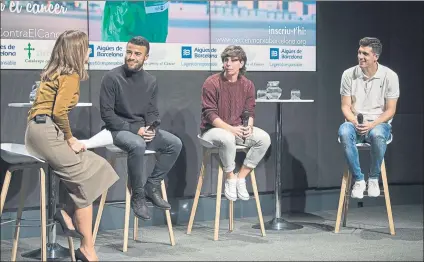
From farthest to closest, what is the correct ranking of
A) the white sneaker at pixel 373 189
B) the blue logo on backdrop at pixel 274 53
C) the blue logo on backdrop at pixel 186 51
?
1. the blue logo on backdrop at pixel 274 53
2. the blue logo on backdrop at pixel 186 51
3. the white sneaker at pixel 373 189

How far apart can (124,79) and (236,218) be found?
5.74 ft

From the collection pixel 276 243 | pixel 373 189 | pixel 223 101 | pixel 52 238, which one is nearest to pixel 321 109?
pixel 373 189

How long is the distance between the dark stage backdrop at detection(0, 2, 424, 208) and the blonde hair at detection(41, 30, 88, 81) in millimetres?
1373

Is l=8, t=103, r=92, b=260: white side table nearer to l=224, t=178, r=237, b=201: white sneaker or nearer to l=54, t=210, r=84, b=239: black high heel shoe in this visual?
l=54, t=210, r=84, b=239: black high heel shoe

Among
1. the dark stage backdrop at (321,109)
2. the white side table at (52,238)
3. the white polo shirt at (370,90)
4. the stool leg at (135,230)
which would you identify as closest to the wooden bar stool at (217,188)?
the stool leg at (135,230)

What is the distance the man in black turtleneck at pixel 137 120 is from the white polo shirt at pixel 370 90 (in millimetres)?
1412

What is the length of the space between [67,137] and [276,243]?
5.65 ft

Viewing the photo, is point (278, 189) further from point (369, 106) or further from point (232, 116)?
point (369, 106)

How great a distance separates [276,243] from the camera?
5.03 meters

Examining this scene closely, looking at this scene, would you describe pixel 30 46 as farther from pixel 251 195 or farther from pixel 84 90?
pixel 251 195

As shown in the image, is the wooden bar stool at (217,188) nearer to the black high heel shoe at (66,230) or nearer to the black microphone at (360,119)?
the black microphone at (360,119)

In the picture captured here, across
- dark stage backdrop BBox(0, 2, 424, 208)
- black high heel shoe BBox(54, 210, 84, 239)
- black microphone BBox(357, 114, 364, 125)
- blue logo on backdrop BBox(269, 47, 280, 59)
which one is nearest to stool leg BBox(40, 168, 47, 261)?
black high heel shoe BBox(54, 210, 84, 239)

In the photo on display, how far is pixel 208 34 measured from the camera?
5848 mm

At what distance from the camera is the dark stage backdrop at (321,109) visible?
19.0 feet
